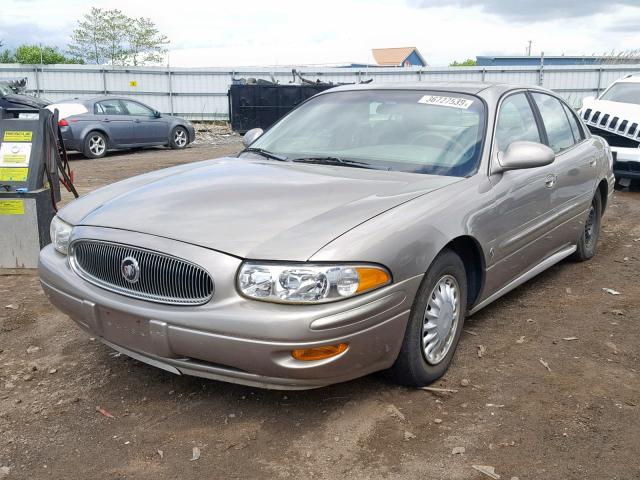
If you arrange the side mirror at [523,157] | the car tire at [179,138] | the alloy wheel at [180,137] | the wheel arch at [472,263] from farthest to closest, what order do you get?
the alloy wheel at [180,137] < the car tire at [179,138] < the side mirror at [523,157] < the wheel arch at [472,263]

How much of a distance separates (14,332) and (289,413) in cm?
216

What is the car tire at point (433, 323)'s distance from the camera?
3.15 m

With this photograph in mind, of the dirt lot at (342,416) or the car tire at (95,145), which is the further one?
the car tire at (95,145)

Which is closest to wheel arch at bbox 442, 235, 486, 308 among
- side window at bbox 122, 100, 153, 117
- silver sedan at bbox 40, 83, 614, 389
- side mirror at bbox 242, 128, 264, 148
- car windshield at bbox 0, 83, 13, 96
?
silver sedan at bbox 40, 83, 614, 389

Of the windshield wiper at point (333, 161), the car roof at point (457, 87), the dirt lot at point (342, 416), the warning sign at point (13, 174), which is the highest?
the car roof at point (457, 87)

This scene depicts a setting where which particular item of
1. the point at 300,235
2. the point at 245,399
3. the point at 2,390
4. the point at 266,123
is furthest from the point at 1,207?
the point at 266,123

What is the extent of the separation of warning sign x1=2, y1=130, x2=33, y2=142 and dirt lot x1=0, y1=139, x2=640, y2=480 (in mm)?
2000

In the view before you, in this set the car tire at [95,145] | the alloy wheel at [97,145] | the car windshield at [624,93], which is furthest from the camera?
the alloy wheel at [97,145]

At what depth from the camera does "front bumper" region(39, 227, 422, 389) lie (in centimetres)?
266

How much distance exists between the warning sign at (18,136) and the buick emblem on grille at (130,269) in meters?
3.24

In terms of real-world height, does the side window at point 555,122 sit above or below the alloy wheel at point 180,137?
above

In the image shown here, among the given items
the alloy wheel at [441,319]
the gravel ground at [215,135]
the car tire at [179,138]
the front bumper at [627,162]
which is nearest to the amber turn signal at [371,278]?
the alloy wheel at [441,319]

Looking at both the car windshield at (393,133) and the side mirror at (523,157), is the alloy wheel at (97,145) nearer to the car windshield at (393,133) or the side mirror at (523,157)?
the car windshield at (393,133)

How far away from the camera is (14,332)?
4246mm
